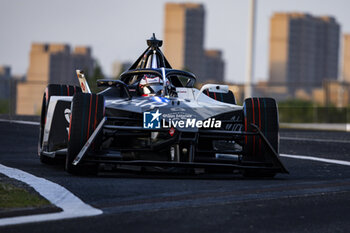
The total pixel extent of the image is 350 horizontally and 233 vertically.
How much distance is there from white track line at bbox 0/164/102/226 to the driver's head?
2649 mm

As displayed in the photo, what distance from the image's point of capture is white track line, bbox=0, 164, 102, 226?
5.29m

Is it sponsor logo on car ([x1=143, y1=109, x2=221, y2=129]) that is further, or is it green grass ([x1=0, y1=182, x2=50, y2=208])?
sponsor logo on car ([x1=143, y1=109, x2=221, y2=129])

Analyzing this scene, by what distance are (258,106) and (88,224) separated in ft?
12.1

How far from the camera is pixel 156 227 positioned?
16.9 ft

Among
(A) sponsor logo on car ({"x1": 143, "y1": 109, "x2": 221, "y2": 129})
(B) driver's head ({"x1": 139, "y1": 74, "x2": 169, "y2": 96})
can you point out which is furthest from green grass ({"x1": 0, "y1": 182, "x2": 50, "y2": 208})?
(B) driver's head ({"x1": 139, "y1": 74, "x2": 169, "y2": 96})

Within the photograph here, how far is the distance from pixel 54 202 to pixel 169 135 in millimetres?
2267

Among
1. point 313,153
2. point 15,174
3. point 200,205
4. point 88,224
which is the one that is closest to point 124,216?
point 88,224

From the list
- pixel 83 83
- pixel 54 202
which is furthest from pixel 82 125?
pixel 83 83

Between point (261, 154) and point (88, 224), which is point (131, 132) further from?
point (88, 224)

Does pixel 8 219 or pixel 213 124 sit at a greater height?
pixel 213 124

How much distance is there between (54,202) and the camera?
19.3 ft

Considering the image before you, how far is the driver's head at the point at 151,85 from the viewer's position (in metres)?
9.77

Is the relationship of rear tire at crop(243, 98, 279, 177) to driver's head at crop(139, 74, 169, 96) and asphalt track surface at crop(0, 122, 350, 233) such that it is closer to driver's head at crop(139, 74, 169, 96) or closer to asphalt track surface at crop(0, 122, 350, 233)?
asphalt track surface at crop(0, 122, 350, 233)

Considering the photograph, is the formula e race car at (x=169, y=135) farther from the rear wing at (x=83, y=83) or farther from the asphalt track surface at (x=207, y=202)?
the rear wing at (x=83, y=83)
